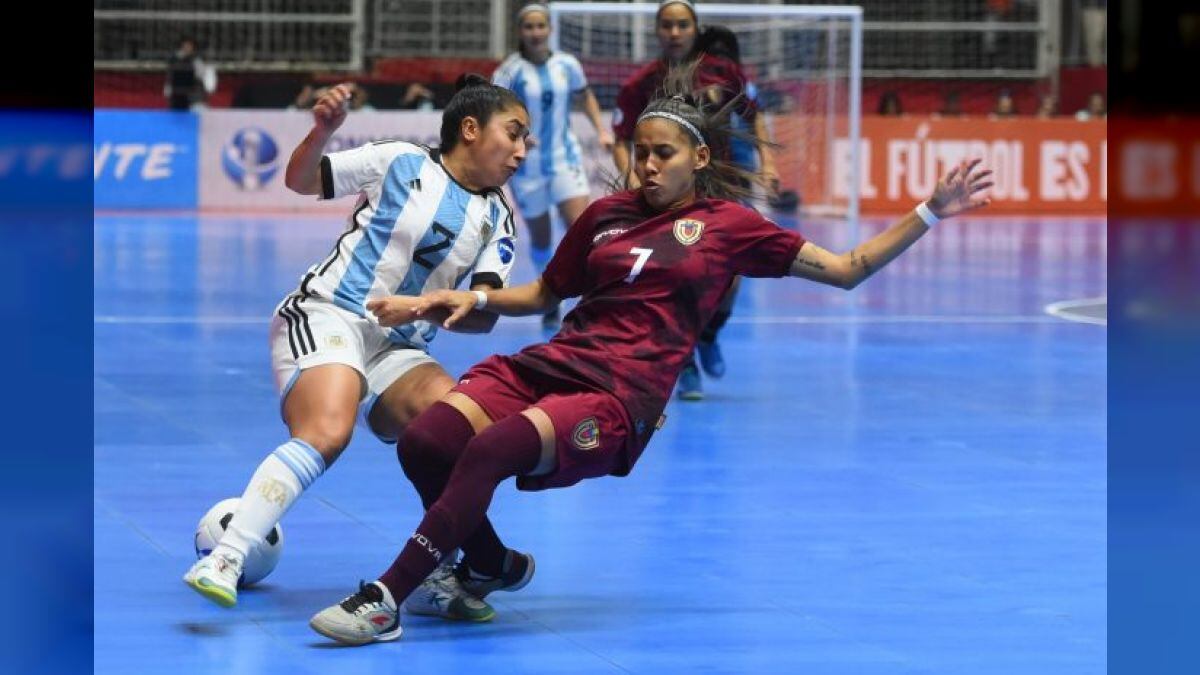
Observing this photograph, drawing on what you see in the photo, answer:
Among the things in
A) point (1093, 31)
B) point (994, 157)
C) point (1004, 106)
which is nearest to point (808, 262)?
point (994, 157)

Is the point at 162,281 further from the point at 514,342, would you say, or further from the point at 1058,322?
the point at 1058,322

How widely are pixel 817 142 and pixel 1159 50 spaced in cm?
968

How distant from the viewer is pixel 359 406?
619 centimetres

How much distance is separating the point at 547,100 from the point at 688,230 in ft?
25.9

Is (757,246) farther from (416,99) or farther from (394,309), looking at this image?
(416,99)

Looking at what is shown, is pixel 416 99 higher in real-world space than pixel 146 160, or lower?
higher

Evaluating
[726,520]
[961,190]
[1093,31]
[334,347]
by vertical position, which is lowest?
[726,520]

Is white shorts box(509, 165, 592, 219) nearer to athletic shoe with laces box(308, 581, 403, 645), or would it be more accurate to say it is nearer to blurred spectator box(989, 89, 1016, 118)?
athletic shoe with laces box(308, 581, 403, 645)

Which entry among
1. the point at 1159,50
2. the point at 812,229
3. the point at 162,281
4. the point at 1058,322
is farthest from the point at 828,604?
the point at 1159,50

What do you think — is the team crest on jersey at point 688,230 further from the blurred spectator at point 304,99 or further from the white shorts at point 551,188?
the blurred spectator at point 304,99

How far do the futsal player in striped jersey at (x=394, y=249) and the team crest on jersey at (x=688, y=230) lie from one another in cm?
56

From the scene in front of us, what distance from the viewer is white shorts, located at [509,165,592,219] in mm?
13789

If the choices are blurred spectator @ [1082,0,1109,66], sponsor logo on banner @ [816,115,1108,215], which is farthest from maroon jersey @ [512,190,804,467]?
blurred spectator @ [1082,0,1109,66]

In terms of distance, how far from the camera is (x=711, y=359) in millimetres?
11055
